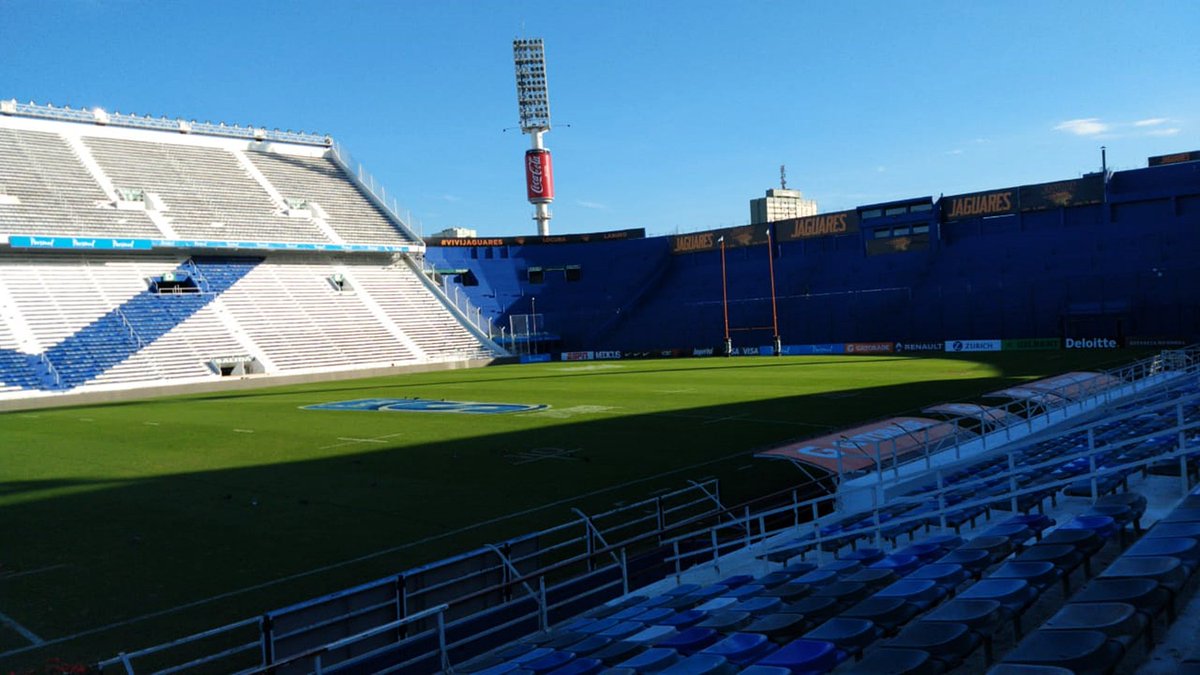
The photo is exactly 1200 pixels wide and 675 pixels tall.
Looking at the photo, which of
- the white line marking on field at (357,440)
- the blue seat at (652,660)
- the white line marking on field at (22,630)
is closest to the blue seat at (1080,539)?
the blue seat at (652,660)

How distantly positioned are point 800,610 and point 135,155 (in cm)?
6010

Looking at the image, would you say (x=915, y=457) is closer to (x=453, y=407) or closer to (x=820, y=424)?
(x=820, y=424)

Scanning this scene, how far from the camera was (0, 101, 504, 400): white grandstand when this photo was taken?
140 feet

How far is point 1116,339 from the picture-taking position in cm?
4600

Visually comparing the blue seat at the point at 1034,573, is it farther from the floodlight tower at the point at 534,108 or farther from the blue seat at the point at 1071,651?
the floodlight tower at the point at 534,108

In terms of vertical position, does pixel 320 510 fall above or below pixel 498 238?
below

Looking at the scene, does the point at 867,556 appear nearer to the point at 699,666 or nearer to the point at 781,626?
the point at 781,626

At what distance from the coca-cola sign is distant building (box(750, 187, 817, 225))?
45637mm

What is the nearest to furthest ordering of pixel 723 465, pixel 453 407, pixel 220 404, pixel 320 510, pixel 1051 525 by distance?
1. pixel 1051 525
2. pixel 320 510
3. pixel 723 465
4. pixel 453 407
5. pixel 220 404

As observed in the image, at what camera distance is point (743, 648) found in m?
5.86

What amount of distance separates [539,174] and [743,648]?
76.3 metres

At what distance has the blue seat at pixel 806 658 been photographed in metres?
5.24

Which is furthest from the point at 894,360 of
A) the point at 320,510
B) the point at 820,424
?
the point at 320,510

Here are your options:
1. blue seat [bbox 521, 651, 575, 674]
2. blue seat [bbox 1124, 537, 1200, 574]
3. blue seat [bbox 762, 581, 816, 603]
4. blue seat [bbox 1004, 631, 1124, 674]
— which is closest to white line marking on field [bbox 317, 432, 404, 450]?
blue seat [bbox 521, 651, 575, 674]
